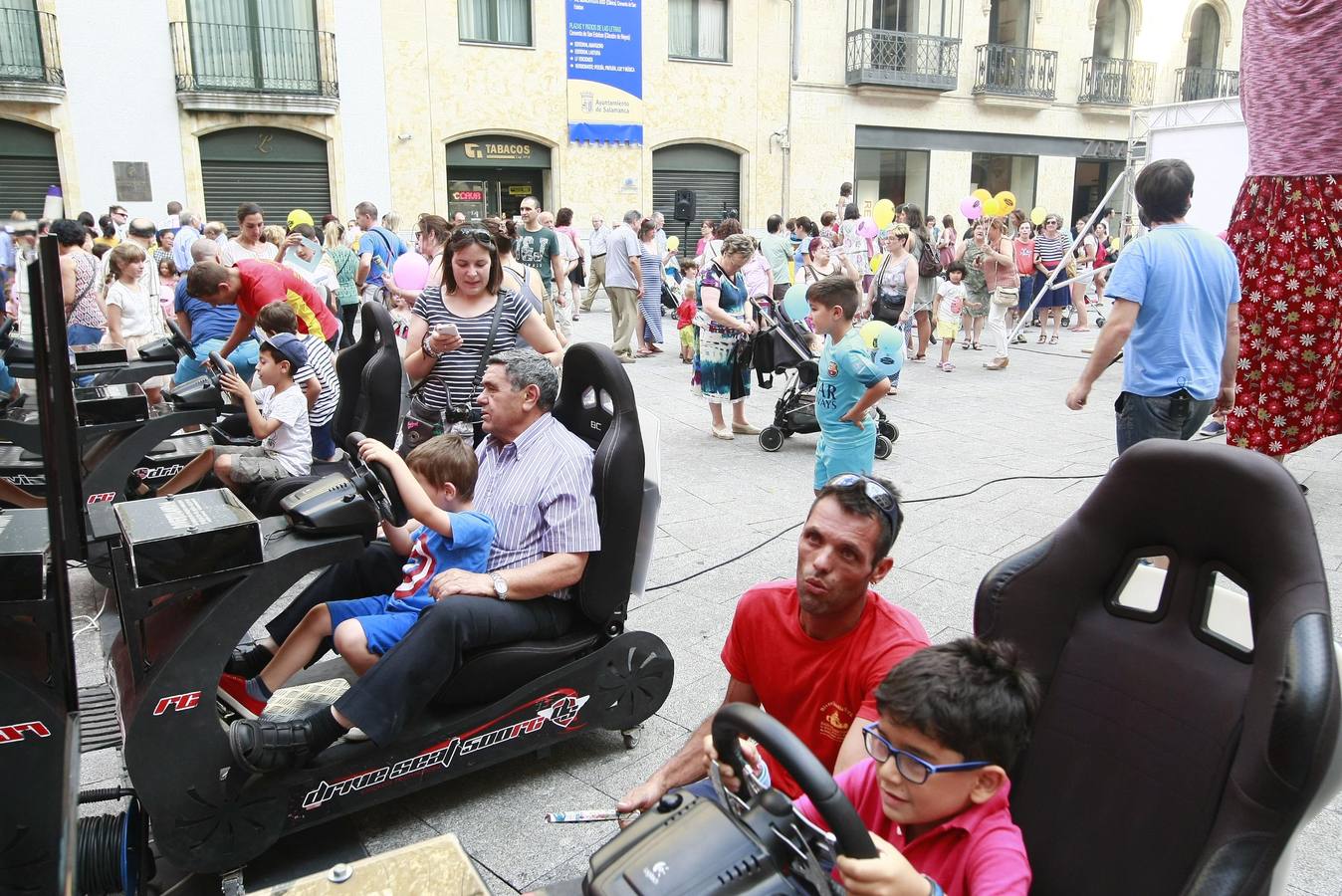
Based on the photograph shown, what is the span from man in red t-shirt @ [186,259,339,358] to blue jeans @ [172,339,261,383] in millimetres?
69

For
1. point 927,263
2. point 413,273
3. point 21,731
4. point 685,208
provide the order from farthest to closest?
point 685,208
point 927,263
point 413,273
point 21,731

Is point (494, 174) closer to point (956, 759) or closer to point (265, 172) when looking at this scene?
point (265, 172)

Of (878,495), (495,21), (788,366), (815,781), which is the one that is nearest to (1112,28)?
(495,21)

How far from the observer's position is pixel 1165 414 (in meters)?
4.05

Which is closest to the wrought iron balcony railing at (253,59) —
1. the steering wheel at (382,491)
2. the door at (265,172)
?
the door at (265,172)

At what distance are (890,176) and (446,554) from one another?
2492 cm

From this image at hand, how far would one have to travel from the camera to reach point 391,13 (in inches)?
766

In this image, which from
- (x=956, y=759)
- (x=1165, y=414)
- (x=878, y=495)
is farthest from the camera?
(x=1165, y=414)

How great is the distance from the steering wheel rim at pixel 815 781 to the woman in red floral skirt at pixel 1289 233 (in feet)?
10.9

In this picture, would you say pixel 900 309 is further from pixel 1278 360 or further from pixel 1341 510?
pixel 1278 360

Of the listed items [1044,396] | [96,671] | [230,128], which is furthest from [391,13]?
[96,671]

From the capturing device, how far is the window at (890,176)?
25.3 meters

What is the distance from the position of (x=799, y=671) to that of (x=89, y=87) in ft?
66.0

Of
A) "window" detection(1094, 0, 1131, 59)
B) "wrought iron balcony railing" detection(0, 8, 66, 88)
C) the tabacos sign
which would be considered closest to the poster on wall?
the tabacos sign
